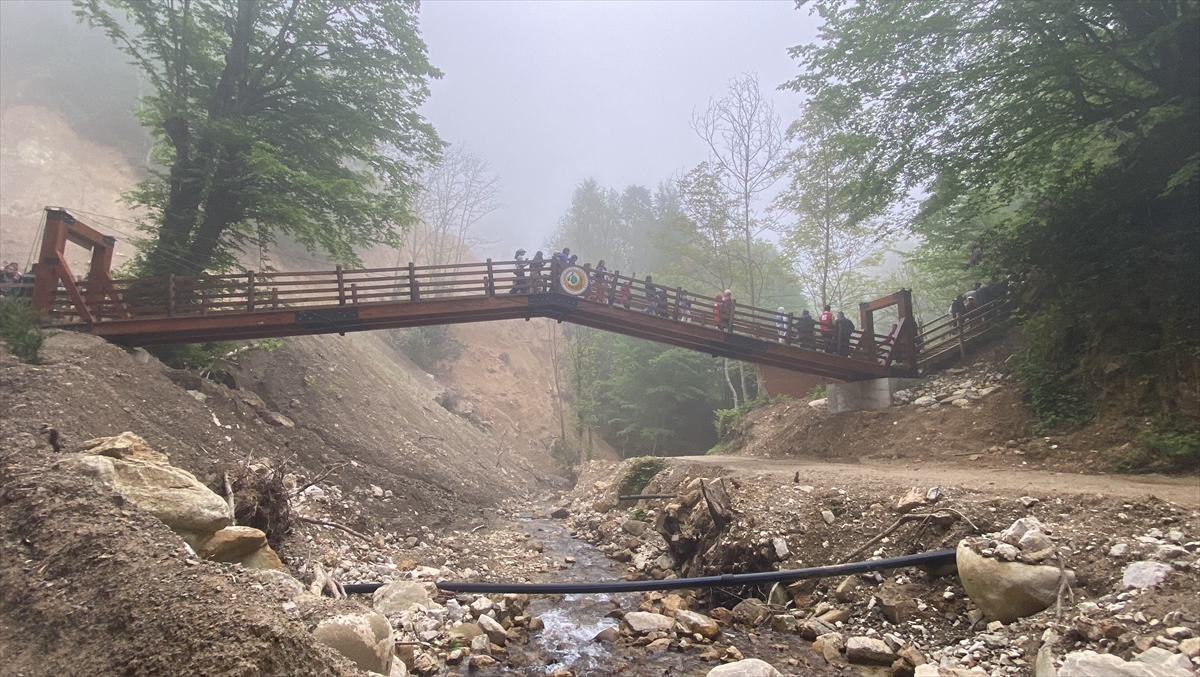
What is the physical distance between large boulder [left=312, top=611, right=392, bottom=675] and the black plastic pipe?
2.08 metres

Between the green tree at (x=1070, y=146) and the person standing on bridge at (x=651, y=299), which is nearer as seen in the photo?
the green tree at (x=1070, y=146)

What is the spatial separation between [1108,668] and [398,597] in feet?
21.0

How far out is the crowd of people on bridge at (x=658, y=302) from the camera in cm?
1366

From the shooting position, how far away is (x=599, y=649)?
6.12 meters

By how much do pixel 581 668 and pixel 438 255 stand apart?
4523 cm

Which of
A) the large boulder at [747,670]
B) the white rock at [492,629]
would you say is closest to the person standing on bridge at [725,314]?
the white rock at [492,629]

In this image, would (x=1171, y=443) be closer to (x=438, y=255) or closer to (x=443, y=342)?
(x=443, y=342)

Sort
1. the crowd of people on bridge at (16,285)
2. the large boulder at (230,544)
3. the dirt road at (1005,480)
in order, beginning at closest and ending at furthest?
1. the large boulder at (230,544)
2. the dirt road at (1005,480)
3. the crowd of people on bridge at (16,285)

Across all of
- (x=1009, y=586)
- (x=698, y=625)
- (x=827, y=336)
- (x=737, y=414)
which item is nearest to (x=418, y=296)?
(x=698, y=625)

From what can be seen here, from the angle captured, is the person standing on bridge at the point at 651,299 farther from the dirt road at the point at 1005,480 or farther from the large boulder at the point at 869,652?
the large boulder at the point at 869,652

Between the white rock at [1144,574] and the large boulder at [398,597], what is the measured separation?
22.6 feet

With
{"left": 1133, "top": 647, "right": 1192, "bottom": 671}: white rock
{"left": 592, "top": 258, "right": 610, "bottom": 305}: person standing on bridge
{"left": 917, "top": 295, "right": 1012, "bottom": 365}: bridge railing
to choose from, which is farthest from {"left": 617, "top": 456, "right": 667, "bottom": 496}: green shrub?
{"left": 1133, "top": 647, "right": 1192, "bottom": 671}: white rock

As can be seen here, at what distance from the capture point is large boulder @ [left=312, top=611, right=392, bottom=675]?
4.14 meters

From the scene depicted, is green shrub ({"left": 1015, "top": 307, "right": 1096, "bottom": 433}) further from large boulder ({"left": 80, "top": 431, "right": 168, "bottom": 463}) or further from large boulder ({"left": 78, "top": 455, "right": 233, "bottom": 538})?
large boulder ({"left": 80, "top": 431, "right": 168, "bottom": 463})
